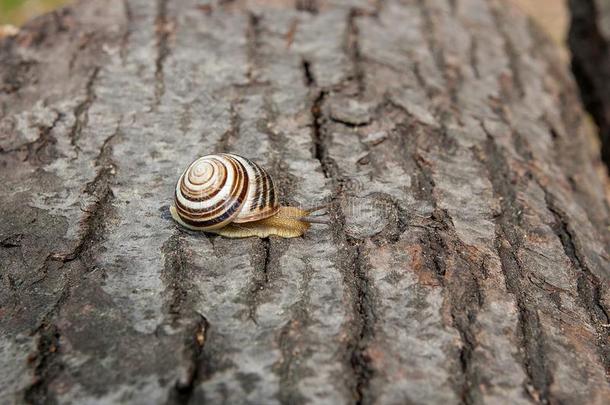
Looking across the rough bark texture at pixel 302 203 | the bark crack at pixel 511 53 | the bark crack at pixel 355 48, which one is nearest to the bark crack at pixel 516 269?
the rough bark texture at pixel 302 203

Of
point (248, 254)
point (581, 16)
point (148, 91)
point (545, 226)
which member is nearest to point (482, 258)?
point (545, 226)

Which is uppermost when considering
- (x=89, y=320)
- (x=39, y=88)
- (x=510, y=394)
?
(x=510, y=394)

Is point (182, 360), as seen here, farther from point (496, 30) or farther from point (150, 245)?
point (496, 30)

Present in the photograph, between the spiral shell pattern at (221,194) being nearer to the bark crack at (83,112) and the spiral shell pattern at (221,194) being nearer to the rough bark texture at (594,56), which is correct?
the bark crack at (83,112)

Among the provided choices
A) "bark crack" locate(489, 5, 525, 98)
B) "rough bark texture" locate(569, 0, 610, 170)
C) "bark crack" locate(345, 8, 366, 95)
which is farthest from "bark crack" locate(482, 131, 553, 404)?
"rough bark texture" locate(569, 0, 610, 170)

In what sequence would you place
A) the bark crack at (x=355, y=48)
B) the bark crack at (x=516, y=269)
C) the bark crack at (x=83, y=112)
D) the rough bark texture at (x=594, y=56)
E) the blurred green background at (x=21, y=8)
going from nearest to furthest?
1. the bark crack at (x=516, y=269)
2. the bark crack at (x=83, y=112)
3. the bark crack at (x=355, y=48)
4. the rough bark texture at (x=594, y=56)
5. the blurred green background at (x=21, y=8)

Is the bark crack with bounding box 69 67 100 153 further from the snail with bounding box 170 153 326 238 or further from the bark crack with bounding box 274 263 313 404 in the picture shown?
the bark crack with bounding box 274 263 313 404

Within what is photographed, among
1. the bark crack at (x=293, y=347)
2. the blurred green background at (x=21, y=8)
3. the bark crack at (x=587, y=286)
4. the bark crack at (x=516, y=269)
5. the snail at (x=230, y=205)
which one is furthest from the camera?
the blurred green background at (x=21, y=8)
